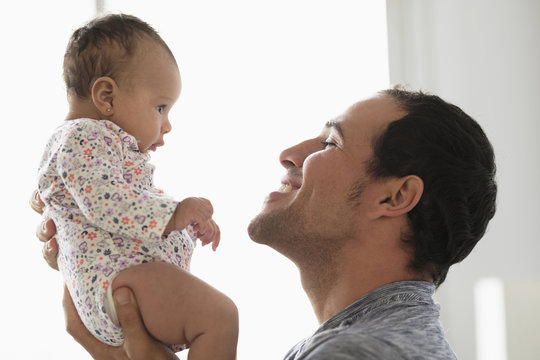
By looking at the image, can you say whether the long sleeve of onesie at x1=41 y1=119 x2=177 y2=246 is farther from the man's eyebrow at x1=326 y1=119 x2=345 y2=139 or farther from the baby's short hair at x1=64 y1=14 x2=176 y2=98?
the man's eyebrow at x1=326 y1=119 x2=345 y2=139

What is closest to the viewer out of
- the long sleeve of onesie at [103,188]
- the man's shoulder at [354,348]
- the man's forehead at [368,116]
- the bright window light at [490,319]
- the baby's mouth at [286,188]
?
the man's shoulder at [354,348]

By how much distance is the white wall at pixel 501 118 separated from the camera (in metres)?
2.45

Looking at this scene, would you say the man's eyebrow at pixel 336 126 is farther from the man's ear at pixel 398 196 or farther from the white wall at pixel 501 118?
the white wall at pixel 501 118

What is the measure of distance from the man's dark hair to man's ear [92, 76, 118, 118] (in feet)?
1.97

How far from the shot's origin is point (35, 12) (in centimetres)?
265

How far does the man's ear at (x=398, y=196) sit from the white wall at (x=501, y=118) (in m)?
1.20

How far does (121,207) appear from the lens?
125cm

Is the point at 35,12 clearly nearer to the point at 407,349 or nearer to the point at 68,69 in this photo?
the point at 68,69

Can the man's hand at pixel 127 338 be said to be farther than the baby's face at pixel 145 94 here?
No

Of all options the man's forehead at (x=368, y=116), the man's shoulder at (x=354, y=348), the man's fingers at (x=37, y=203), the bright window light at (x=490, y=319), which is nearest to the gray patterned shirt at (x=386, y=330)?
the man's shoulder at (x=354, y=348)

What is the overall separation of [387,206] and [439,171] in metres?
0.14

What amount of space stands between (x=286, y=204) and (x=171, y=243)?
297 millimetres

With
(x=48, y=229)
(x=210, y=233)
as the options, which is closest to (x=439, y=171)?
(x=210, y=233)

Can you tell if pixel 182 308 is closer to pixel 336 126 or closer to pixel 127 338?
pixel 127 338
